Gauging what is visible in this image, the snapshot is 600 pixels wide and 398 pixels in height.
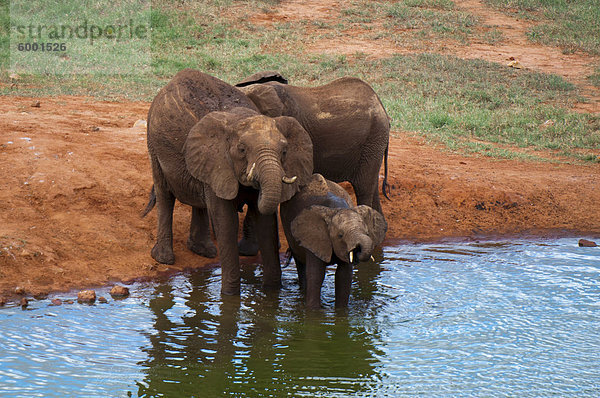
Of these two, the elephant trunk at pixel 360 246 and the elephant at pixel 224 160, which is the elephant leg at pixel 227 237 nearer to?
the elephant at pixel 224 160

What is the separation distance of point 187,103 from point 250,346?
241 cm

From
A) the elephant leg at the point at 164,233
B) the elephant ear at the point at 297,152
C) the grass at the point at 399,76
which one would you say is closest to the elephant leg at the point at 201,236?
the elephant leg at the point at 164,233

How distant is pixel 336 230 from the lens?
630cm

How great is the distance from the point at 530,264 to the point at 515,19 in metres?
14.3

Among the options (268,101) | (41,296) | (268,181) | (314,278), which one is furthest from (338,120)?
(41,296)

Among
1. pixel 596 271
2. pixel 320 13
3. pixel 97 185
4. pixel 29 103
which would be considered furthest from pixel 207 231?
pixel 320 13

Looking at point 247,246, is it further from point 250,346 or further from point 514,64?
point 514,64

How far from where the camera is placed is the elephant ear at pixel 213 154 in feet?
21.7

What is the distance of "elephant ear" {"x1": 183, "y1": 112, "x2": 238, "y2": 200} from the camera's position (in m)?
6.63

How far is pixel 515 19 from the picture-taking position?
21109 millimetres

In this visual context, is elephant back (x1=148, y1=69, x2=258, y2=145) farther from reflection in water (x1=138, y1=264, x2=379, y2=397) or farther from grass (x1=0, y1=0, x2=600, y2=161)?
grass (x1=0, y1=0, x2=600, y2=161)

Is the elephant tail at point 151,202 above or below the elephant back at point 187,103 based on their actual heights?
below

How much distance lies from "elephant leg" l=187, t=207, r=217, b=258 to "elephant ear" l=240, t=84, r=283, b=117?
1.28m

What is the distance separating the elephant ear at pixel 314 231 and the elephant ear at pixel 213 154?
1.96 feet
